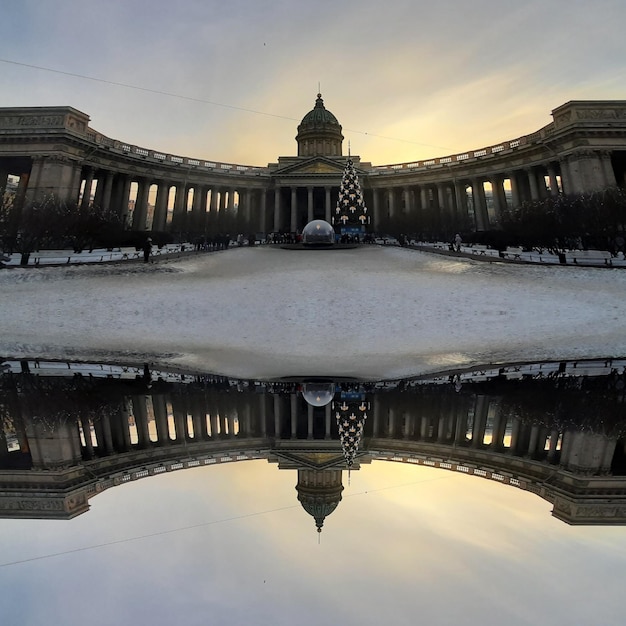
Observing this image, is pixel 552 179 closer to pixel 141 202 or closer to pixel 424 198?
pixel 424 198

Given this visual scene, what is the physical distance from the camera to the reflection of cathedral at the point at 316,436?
6.92m

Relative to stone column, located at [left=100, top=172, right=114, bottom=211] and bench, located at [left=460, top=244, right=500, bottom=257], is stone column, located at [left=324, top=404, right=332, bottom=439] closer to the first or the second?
bench, located at [left=460, top=244, right=500, bottom=257]

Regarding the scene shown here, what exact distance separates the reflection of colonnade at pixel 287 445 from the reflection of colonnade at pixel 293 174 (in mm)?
51306

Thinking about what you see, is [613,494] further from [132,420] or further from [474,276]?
[474,276]

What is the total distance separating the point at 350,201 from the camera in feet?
197

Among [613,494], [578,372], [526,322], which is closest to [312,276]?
[526,322]

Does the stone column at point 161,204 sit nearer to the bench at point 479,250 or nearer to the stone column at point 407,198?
the stone column at point 407,198

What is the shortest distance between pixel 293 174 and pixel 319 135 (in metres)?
21.0

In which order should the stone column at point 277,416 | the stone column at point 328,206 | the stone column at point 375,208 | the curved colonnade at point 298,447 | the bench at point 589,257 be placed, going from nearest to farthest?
the curved colonnade at point 298,447 < the stone column at point 277,416 < the bench at point 589,257 < the stone column at point 328,206 < the stone column at point 375,208

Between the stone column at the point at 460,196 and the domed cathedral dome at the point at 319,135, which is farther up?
the domed cathedral dome at the point at 319,135

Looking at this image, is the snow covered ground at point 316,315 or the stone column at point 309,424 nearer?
the stone column at point 309,424

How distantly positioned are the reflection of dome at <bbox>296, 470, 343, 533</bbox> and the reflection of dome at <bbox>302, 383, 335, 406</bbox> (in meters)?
4.63

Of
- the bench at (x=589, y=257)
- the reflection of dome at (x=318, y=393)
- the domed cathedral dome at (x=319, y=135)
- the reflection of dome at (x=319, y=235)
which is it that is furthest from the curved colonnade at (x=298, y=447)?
the domed cathedral dome at (x=319, y=135)

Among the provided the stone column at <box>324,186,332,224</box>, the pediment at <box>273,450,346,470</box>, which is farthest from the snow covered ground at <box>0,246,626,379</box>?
the stone column at <box>324,186,332,224</box>
